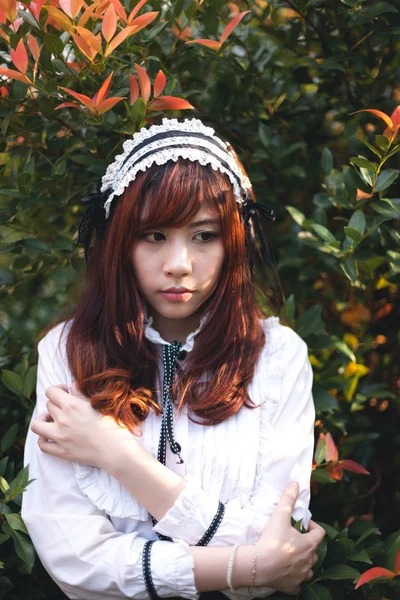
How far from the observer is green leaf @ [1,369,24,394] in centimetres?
180

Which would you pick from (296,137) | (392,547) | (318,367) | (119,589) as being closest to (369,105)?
(296,137)

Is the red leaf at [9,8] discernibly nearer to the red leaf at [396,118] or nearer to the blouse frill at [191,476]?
the blouse frill at [191,476]

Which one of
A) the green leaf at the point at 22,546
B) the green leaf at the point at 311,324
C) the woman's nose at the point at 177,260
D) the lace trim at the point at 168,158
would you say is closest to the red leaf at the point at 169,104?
the lace trim at the point at 168,158

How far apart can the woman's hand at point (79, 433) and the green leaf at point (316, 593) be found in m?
0.51

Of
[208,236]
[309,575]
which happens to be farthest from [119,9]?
[309,575]

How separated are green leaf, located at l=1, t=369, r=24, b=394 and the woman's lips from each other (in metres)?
0.47

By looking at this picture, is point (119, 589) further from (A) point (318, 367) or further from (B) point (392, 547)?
(A) point (318, 367)

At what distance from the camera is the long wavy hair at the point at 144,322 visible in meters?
1.59

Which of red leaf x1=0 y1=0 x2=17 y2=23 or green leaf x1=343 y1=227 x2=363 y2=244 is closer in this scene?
red leaf x1=0 y1=0 x2=17 y2=23

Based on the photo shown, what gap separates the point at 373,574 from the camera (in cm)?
147

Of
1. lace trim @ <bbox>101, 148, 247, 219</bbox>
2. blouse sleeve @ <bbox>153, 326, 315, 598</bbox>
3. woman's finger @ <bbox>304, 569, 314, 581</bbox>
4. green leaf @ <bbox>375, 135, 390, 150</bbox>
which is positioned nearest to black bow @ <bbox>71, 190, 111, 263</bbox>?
lace trim @ <bbox>101, 148, 247, 219</bbox>

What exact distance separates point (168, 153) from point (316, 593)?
40.4 inches

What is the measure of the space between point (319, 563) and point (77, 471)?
1.90 ft

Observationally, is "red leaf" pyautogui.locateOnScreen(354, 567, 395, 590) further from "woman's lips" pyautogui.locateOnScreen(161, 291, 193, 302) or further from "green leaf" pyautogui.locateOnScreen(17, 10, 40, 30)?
"green leaf" pyautogui.locateOnScreen(17, 10, 40, 30)
